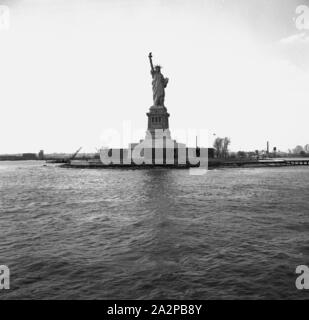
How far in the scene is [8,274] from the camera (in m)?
10.3

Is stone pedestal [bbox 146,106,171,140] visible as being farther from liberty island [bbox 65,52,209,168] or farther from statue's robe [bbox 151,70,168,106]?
statue's robe [bbox 151,70,168,106]

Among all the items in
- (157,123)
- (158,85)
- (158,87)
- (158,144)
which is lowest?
(158,144)

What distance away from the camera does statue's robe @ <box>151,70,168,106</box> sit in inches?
2837

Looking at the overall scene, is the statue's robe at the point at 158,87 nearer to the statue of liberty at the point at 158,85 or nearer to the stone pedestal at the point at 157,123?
the statue of liberty at the point at 158,85

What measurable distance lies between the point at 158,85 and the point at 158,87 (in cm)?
53

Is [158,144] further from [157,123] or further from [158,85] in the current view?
[158,85]

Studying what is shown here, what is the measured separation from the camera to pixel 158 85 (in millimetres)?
72125

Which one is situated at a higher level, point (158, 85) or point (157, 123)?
point (158, 85)

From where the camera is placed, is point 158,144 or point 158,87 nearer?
point 158,144

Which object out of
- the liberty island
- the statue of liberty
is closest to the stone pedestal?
the liberty island

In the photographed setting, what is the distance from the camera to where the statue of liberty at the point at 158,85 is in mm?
72062

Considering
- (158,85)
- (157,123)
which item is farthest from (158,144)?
(158,85)

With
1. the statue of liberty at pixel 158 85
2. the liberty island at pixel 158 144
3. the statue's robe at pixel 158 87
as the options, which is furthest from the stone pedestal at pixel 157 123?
the statue of liberty at pixel 158 85
